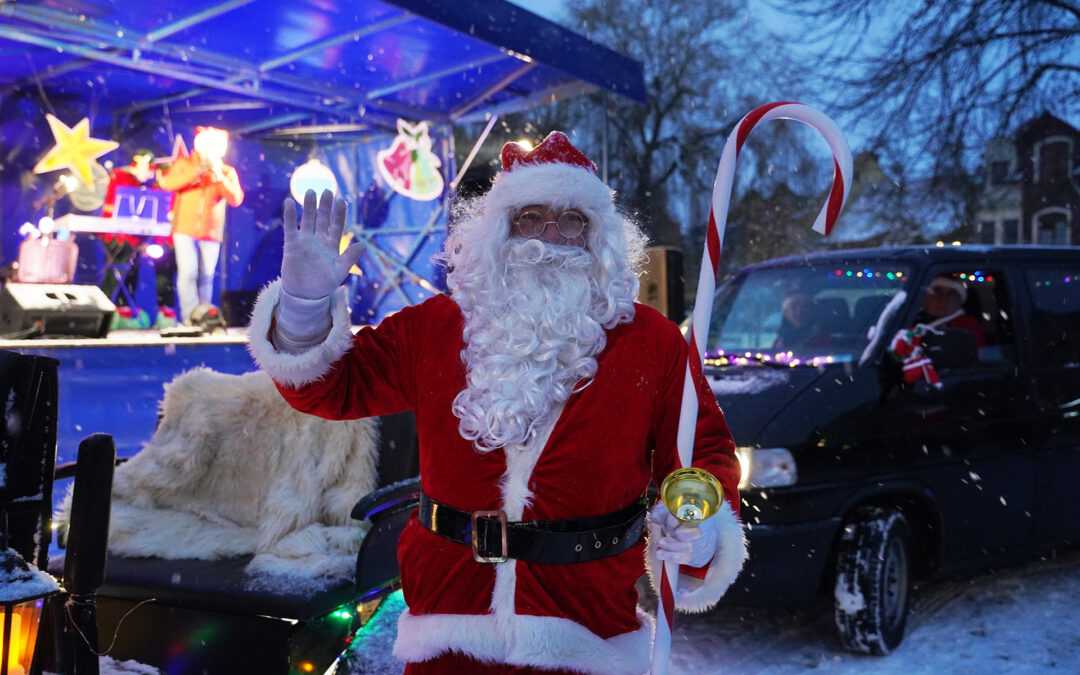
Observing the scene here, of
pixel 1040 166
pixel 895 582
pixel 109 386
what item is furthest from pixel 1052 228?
pixel 109 386

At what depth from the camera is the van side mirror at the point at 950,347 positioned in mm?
4070

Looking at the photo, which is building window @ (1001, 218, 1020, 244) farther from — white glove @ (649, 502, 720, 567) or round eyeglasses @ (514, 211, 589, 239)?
white glove @ (649, 502, 720, 567)

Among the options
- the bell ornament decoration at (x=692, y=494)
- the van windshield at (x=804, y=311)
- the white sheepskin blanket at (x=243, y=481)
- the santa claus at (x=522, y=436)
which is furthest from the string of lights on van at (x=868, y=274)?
the bell ornament decoration at (x=692, y=494)

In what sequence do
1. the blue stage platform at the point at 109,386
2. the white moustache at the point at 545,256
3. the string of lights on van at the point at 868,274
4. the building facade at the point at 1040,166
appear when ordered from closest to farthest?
the white moustache at the point at 545,256, the string of lights on van at the point at 868,274, the blue stage platform at the point at 109,386, the building facade at the point at 1040,166

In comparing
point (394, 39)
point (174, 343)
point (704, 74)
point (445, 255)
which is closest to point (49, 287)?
point (174, 343)

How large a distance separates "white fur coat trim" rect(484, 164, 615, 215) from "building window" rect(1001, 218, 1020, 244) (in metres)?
23.3

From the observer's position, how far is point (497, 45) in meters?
8.91

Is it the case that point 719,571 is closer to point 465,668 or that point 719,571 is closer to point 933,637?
point 465,668

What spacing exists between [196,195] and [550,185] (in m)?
9.86

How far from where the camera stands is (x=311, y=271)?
1.87m

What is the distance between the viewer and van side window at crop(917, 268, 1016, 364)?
4590 millimetres

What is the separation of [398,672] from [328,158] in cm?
1265

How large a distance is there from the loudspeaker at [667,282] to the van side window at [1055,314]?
235 cm

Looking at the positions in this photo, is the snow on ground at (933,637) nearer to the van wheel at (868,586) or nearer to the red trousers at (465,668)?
the van wheel at (868,586)
